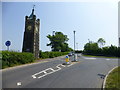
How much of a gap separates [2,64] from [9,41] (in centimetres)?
319

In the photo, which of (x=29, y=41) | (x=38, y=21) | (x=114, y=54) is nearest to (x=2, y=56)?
(x=29, y=41)

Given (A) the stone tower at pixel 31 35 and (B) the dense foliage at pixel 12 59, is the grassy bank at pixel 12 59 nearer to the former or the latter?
(B) the dense foliage at pixel 12 59

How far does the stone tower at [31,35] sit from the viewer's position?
84.4ft

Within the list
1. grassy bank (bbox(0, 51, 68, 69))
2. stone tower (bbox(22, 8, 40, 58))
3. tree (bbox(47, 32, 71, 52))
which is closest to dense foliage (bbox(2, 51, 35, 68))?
grassy bank (bbox(0, 51, 68, 69))

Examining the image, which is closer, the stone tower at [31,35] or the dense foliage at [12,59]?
the dense foliage at [12,59]

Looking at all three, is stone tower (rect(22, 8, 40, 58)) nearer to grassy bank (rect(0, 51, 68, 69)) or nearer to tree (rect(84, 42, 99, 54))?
grassy bank (rect(0, 51, 68, 69))

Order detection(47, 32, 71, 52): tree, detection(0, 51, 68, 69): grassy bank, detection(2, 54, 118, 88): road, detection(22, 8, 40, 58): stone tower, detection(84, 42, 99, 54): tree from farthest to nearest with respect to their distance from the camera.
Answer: detection(47, 32, 71, 52): tree, detection(84, 42, 99, 54): tree, detection(22, 8, 40, 58): stone tower, detection(0, 51, 68, 69): grassy bank, detection(2, 54, 118, 88): road

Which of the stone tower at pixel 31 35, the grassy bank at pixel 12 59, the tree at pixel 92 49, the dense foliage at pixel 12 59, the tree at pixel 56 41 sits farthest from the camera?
the tree at pixel 56 41

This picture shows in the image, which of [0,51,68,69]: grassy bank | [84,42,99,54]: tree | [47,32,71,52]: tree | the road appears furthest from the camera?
[47,32,71,52]: tree

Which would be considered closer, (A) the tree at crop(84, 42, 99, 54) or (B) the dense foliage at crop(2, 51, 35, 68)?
(B) the dense foliage at crop(2, 51, 35, 68)

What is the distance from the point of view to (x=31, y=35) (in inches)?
1025

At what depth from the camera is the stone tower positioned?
25734mm

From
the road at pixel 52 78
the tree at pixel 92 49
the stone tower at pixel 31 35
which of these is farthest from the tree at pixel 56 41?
the road at pixel 52 78

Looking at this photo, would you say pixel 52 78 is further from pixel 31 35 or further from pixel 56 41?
pixel 56 41
